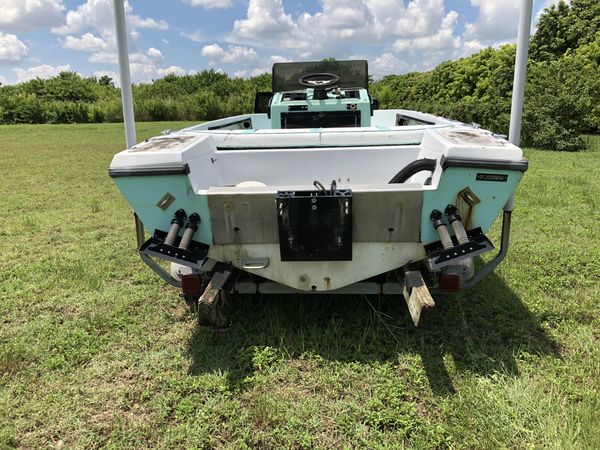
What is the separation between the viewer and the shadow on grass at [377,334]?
262 cm

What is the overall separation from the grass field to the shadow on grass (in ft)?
0.03

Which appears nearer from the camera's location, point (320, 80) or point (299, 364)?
point (299, 364)

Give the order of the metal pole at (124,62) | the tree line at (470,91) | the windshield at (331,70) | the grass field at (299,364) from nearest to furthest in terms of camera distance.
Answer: the grass field at (299,364) < the metal pole at (124,62) < the windshield at (331,70) < the tree line at (470,91)

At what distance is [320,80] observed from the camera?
588cm

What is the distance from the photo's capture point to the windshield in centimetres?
611

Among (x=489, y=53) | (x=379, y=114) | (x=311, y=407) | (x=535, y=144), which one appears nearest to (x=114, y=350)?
(x=311, y=407)

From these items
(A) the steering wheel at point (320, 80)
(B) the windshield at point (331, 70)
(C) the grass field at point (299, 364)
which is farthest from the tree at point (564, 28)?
(C) the grass field at point (299, 364)

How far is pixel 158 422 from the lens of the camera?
2168mm

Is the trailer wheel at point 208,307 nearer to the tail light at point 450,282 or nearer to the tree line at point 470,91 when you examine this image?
the tail light at point 450,282

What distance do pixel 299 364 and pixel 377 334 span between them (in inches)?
21.2

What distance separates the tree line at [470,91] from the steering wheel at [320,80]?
26.3 ft

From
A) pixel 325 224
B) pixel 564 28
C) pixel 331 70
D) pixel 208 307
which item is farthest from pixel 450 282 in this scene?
pixel 564 28

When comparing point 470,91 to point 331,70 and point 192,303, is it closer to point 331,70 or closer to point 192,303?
point 331,70

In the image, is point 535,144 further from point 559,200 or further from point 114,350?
point 114,350
